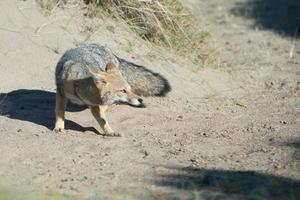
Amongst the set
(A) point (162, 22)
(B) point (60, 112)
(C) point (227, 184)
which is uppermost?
(A) point (162, 22)

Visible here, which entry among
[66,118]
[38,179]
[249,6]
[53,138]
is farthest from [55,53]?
[249,6]

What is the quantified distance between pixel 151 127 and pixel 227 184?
8.13 ft

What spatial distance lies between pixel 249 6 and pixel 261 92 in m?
7.59

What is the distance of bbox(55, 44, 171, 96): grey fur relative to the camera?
913 cm

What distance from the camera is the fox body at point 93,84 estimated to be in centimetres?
872

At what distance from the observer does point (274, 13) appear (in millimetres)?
17766

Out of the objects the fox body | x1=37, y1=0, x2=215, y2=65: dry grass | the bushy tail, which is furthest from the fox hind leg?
x1=37, y1=0, x2=215, y2=65: dry grass

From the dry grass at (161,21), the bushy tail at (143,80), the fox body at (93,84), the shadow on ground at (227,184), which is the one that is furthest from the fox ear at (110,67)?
the dry grass at (161,21)

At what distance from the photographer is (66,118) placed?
9.52 meters

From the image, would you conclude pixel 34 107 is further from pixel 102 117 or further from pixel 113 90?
pixel 113 90

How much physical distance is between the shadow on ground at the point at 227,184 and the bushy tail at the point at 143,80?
2.98 meters

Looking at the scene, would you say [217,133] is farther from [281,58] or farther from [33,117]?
A: [281,58]

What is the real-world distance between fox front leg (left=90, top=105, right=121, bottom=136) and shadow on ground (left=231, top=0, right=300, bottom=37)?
790 cm

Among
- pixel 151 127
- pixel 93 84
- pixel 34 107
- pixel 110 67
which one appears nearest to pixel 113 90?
pixel 93 84
